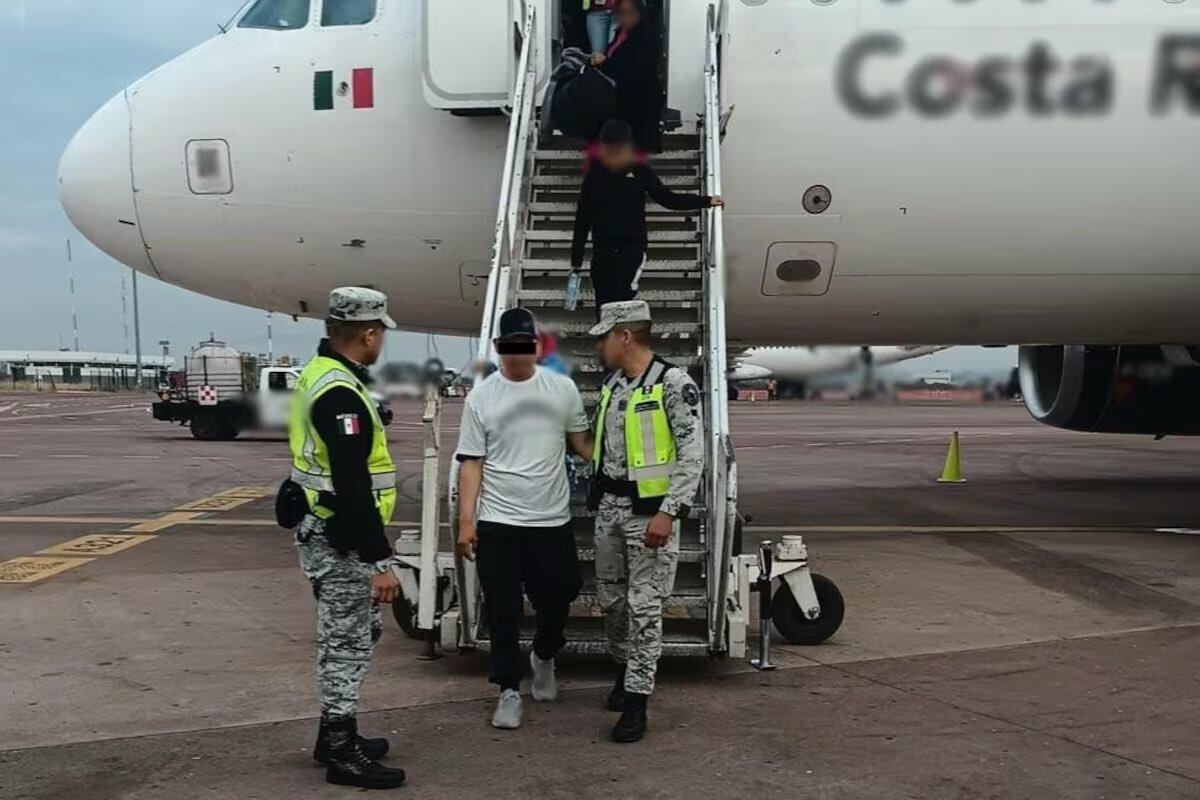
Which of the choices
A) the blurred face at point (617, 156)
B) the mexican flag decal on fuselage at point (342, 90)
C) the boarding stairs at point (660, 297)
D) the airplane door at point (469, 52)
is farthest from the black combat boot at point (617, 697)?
the mexican flag decal on fuselage at point (342, 90)

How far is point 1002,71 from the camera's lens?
7.14 meters

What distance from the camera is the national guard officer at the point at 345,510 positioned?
367 cm

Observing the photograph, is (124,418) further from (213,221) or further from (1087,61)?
(1087,61)

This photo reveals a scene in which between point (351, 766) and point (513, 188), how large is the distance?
12.1 ft

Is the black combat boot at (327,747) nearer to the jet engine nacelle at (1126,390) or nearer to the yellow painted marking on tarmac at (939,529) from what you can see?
the yellow painted marking on tarmac at (939,529)

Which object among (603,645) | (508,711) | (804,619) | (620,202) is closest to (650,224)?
(620,202)

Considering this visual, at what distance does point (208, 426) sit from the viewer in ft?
75.9

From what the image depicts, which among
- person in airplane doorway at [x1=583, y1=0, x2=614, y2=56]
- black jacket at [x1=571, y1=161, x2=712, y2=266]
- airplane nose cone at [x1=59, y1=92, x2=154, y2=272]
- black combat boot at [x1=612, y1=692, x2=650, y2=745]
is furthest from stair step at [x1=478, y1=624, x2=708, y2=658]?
airplane nose cone at [x1=59, y1=92, x2=154, y2=272]

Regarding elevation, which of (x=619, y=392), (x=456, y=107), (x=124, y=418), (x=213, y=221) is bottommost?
(x=124, y=418)

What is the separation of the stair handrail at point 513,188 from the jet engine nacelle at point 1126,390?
6507 mm

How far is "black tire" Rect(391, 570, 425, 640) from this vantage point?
566cm

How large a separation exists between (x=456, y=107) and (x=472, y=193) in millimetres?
612

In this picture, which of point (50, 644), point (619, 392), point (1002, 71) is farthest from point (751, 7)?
point (50, 644)

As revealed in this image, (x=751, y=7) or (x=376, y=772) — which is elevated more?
(x=751, y=7)
